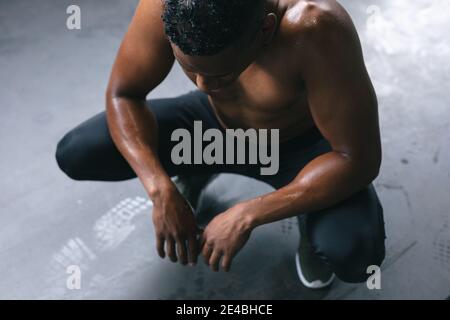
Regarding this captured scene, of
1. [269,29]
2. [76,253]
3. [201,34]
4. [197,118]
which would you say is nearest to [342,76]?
[269,29]

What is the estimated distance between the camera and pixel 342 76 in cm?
114

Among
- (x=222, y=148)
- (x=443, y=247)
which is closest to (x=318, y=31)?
(x=222, y=148)

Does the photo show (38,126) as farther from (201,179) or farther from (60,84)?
(201,179)

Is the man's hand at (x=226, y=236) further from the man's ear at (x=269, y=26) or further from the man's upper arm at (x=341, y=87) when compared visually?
the man's ear at (x=269, y=26)

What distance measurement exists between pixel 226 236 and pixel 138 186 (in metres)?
0.58

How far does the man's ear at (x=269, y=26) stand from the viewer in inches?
42.2

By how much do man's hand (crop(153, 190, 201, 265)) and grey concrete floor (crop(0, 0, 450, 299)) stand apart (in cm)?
28

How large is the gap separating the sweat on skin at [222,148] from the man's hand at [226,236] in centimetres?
19

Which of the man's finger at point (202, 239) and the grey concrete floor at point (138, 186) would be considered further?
the grey concrete floor at point (138, 186)

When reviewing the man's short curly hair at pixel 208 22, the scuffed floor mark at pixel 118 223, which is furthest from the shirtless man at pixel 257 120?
the scuffed floor mark at pixel 118 223

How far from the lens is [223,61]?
40.4 inches
